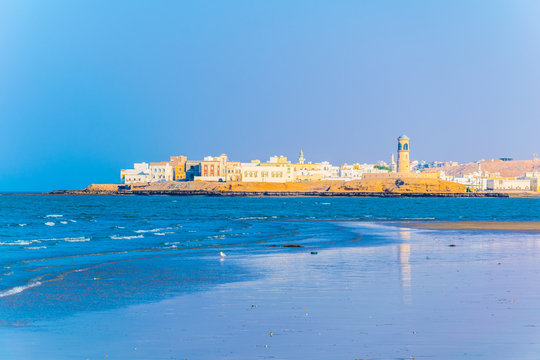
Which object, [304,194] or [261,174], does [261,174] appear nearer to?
[261,174]

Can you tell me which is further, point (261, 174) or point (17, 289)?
point (261, 174)

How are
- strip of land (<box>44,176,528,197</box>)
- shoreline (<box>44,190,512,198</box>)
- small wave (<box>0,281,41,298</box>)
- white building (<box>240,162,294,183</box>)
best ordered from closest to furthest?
small wave (<box>0,281,41,298</box>)
shoreline (<box>44,190,512,198</box>)
strip of land (<box>44,176,528,197</box>)
white building (<box>240,162,294,183</box>)

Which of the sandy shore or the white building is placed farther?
the white building

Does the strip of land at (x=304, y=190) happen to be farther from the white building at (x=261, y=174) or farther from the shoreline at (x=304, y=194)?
the white building at (x=261, y=174)

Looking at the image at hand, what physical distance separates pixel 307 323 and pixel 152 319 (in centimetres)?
271

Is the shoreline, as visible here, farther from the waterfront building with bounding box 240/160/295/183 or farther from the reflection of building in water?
the reflection of building in water

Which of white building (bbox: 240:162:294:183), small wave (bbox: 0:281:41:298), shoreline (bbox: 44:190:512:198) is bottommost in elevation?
shoreline (bbox: 44:190:512:198)

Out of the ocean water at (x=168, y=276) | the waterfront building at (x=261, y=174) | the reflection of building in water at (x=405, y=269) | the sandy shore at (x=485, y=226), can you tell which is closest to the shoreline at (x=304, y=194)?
the waterfront building at (x=261, y=174)

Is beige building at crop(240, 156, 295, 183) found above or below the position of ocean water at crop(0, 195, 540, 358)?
above

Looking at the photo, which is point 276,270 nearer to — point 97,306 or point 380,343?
point 97,306

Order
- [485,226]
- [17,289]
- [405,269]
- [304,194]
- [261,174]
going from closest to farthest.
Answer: [17,289] → [405,269] → [485,226] → [304,194] → [261,174]

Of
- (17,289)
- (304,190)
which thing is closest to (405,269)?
(17,289)

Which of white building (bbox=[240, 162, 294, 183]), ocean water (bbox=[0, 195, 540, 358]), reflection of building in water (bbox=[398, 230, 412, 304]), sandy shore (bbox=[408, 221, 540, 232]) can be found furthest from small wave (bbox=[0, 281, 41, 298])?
white building (bbox=[240, 162, 294, 183])

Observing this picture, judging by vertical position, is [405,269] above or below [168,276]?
above
